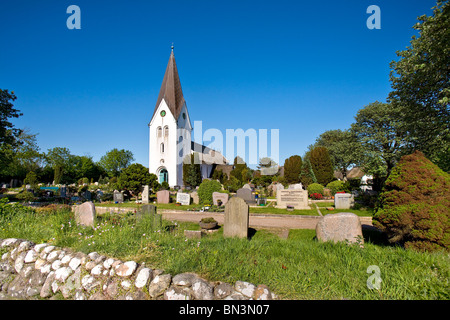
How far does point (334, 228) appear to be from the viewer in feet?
19.3

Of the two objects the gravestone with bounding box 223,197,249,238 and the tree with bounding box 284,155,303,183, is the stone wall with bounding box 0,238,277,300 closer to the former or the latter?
the gravestone with bounding box 223,197,249,238

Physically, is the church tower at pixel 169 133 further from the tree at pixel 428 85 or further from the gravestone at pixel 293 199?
the tree at pixel 428 85

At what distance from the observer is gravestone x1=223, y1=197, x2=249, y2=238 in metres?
7.58

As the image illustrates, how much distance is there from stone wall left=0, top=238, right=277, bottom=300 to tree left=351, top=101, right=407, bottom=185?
469 inches

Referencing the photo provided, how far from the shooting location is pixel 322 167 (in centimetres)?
2855

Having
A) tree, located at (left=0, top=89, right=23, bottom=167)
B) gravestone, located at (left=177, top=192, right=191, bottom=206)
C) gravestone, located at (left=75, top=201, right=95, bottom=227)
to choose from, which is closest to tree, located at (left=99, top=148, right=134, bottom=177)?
tree, located at (left=0, top=89, right=23, bottom=167)

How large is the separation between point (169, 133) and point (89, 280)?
32.3 m

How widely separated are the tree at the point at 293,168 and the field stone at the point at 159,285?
102 ft

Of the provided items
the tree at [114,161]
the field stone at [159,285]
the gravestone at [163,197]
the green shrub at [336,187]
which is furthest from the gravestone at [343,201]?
the tree at [114,161]

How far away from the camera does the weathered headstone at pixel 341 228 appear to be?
570 centimetres

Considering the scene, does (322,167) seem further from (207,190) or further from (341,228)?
(341,228)

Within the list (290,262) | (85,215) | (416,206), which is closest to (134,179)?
(85,215)

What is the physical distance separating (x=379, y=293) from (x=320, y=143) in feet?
153

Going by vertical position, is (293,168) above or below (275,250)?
above
